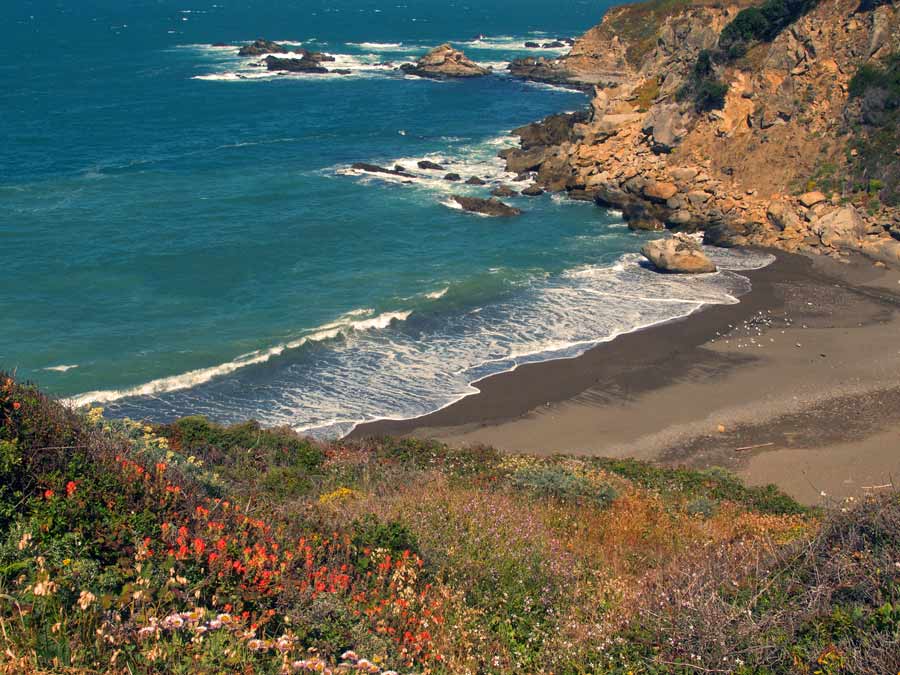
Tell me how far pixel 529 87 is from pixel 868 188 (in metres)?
44.1

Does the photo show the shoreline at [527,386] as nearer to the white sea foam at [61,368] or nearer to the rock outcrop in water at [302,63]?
the white sea foam at [61,368]

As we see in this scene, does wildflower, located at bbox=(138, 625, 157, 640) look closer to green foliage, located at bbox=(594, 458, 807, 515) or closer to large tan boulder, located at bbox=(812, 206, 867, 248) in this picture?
green foliage, located at bbox=(594, 458, 807, 515)

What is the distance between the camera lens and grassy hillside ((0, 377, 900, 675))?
6.70 m

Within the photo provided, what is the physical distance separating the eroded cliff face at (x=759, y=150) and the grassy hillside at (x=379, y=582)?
1177 inches

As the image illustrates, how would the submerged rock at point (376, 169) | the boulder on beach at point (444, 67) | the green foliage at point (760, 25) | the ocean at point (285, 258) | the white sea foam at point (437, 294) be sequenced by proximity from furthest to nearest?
the boulder on beach at point (444, 67) < the submerged rock at point (376, 169) < the green foliage at point (760, 25) < the white sea foam at point (437, 294) < the ocean at point (285, 258)

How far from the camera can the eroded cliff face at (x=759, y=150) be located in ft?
127

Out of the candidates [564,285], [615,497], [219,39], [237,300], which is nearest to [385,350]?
[237,300]

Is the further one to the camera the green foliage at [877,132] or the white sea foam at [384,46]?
the white sea foam at [384,46]

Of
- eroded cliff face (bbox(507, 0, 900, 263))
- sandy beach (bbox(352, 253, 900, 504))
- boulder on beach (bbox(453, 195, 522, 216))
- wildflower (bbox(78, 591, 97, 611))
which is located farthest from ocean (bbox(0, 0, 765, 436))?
wildflower (bbox(78, 591, 97, 611))

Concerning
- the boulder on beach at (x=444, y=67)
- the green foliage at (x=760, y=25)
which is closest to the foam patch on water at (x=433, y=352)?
the green foliage at (x=760, y=25)

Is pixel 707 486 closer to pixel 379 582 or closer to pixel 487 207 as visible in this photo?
pixel 379 582

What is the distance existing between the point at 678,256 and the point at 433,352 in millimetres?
12630

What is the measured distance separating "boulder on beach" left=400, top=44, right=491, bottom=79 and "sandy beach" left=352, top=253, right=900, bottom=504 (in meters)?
55.9

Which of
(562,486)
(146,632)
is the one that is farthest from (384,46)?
(146,632)
